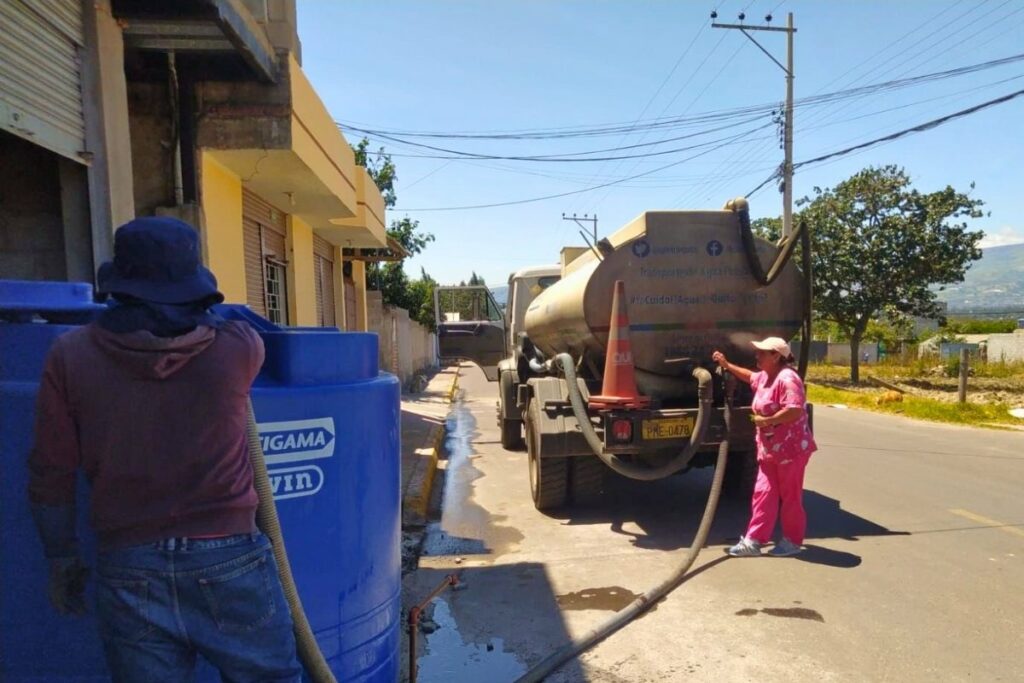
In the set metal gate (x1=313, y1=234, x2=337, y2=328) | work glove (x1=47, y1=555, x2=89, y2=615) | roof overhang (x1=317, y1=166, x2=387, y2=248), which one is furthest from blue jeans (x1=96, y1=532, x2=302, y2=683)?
metal gate (x1=313, y1=234, x2=337, y2=328)

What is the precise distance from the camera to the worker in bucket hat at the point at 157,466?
1555mm

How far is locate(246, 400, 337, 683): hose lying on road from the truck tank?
361cm

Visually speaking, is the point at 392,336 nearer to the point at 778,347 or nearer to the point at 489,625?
the point at 778,347

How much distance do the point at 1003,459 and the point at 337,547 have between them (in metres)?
8.85

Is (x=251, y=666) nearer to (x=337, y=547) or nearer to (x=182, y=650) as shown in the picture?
(x=182, y=650)

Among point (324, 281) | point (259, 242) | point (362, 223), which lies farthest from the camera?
point (324, 281)

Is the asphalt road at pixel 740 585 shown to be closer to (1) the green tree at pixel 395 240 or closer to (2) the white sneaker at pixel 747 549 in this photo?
(2) the white sneaker at pixel 747 549

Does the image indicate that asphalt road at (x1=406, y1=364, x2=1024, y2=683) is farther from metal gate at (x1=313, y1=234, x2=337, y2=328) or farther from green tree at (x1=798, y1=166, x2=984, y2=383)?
green tree at (x1=798, y1=166, x2=984, y2=383)

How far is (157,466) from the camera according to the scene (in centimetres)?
157

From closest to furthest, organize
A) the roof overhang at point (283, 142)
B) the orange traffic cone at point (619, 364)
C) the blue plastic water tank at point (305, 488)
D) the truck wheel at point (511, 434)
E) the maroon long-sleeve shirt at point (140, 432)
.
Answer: the maroon long-sleeve shirt at point (140, 432)
the blue plastic water tank at point (305, 488)
the orange traffic cone at point (619, 364)
the roof overhang at point (283, 142)
the truck wheel at point (511, 434)

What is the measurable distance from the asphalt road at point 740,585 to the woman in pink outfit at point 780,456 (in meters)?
0.17

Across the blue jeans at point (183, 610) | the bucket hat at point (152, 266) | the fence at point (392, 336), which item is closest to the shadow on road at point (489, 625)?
the blue jeans at point (183, 610)

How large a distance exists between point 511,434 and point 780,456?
4893 mm

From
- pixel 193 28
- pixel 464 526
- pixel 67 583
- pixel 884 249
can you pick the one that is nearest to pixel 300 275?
pixel 193 28
